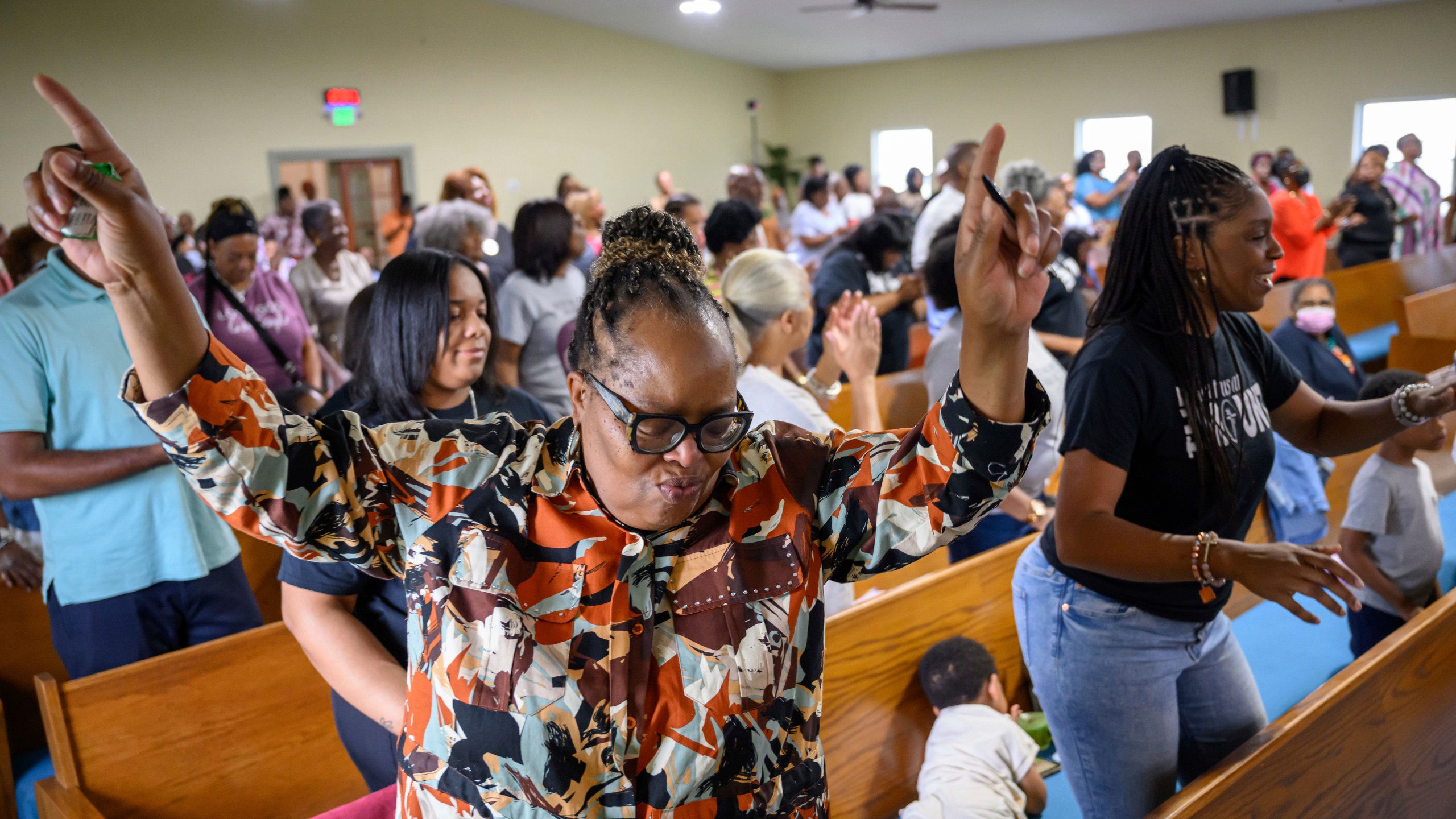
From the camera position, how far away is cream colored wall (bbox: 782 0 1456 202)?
1201 cm

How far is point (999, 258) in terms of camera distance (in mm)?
931

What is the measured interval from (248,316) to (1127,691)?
2582mm

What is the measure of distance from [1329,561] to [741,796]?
0.86 meters

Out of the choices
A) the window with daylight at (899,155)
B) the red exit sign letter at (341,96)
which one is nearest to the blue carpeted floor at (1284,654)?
the red exit sign letter at (341,96)

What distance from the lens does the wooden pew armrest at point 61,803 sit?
181 cm

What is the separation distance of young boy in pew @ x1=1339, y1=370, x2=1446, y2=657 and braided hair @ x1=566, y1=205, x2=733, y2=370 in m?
2.31

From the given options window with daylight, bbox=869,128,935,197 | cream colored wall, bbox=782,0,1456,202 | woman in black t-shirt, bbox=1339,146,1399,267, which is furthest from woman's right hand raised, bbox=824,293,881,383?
window with daylight, bbox=869,128,935,197

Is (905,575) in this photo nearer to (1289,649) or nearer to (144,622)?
(1289,649)

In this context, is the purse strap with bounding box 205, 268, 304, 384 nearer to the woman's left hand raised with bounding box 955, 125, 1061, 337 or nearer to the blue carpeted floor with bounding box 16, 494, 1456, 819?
the blue carpeted floor with bounding box 16, 494, 1456, 819

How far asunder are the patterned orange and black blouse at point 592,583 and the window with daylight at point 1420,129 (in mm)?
13041

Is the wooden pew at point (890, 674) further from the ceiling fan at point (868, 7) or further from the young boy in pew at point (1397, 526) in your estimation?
the ceiling fan at point (868, 7)

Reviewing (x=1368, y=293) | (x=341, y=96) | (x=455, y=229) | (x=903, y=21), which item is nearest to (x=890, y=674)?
(x=455, y=229)

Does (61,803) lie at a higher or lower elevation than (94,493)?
lower

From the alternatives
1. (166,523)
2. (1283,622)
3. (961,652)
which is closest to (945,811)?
(961,652)
